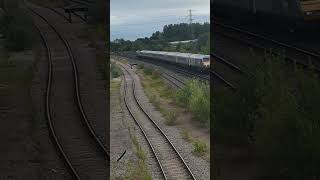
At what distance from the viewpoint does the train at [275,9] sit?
51.9 feet

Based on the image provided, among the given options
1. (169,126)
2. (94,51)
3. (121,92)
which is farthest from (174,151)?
(121,92)

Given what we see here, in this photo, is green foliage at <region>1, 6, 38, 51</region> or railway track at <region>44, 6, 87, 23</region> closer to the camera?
green foliage at <region>1, 6, 38, 51</region>

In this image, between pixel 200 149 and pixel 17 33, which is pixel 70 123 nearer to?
pixel 200 149

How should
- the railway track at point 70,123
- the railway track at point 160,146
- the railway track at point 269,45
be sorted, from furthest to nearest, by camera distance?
the railway track at point 269,45 < the railway track at point 160,146 < the railway track at point 70,123

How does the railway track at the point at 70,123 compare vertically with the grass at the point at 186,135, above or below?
above

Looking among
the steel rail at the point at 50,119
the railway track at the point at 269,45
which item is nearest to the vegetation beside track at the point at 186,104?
the railway track at the point at 269,45

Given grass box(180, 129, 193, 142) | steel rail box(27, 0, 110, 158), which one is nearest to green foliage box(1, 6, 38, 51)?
steel rail box(27, 0, 110, 158)

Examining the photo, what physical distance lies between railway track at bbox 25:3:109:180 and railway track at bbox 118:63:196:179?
1.87 metres

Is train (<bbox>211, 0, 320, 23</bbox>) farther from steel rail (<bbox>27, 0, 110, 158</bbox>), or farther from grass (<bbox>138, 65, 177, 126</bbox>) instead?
steel rail (<bbox>27, 0, 110, 158</bbox>)

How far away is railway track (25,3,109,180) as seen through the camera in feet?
43.3

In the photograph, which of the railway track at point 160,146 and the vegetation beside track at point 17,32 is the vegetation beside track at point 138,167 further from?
the vegetation beside track at point 17,32

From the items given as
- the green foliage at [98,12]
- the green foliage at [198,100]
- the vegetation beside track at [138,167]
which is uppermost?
the green foliage at [98,12]

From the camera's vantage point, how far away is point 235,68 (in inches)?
697

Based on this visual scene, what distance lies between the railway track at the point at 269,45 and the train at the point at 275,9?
3.92 ft
